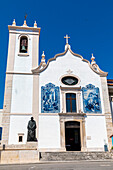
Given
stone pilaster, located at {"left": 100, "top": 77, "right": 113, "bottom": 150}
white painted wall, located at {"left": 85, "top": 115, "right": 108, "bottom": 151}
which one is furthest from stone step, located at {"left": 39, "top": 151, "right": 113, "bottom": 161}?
stone pilaster, located at {"left": 100, "top": 77, "right": 113, "bottom": 150}

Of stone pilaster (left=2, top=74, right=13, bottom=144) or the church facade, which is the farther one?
the church facade

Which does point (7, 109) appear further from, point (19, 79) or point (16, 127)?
point (19, 79)

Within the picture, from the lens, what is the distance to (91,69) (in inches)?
790

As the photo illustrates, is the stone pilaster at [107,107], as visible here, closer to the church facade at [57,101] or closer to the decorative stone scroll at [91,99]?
the church facade at [57,101]

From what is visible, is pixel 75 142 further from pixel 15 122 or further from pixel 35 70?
pixel 35 70

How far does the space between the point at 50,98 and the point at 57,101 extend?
29.3 inches

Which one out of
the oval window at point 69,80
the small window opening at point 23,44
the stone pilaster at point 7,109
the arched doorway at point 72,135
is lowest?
the arched doorway at point 72,135

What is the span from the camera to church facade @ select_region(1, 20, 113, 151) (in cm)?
1680

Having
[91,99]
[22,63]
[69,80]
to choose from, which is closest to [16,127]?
[22,63]

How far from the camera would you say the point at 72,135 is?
17688 millimetres

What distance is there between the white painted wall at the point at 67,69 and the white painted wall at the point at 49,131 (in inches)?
138

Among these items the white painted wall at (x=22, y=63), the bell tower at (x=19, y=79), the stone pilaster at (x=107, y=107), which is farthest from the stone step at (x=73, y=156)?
the white painted wall at (x=22, y=63)

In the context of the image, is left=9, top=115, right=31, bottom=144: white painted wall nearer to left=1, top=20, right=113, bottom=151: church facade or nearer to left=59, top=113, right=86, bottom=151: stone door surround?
left=1, top=20, right=113, bottom=151: church facade

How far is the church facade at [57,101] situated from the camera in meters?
16.8
